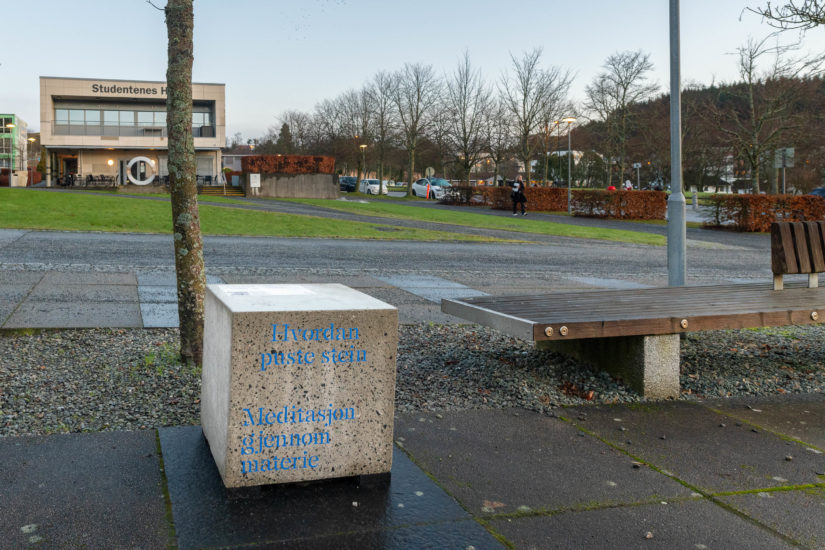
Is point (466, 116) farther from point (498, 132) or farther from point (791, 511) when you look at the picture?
point (791, 511)

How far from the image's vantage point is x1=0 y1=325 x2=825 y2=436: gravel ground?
4551mm

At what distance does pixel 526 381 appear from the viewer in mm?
5430

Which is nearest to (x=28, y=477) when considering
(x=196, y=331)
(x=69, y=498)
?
(x=69, y=498)

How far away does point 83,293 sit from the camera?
8758mm

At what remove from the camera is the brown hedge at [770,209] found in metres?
27.9

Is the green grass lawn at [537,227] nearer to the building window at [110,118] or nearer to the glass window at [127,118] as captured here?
the glass window at [127,118]

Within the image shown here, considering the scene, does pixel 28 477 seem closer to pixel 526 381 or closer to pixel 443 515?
pixel 443 515

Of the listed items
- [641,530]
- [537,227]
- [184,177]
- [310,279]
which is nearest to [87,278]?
[310,279]

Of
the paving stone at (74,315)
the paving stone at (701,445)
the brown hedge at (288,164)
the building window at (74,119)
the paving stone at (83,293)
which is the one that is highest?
the building window at (74,119)

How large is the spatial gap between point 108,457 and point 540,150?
55.9 metres

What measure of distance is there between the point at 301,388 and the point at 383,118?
6068cm

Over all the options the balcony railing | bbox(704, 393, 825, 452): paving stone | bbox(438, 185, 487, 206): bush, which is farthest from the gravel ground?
the balcony railing

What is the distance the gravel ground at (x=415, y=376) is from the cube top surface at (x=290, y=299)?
1.03 m

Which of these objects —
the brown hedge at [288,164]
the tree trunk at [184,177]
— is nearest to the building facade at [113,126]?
the brown hedge at [288,164]
